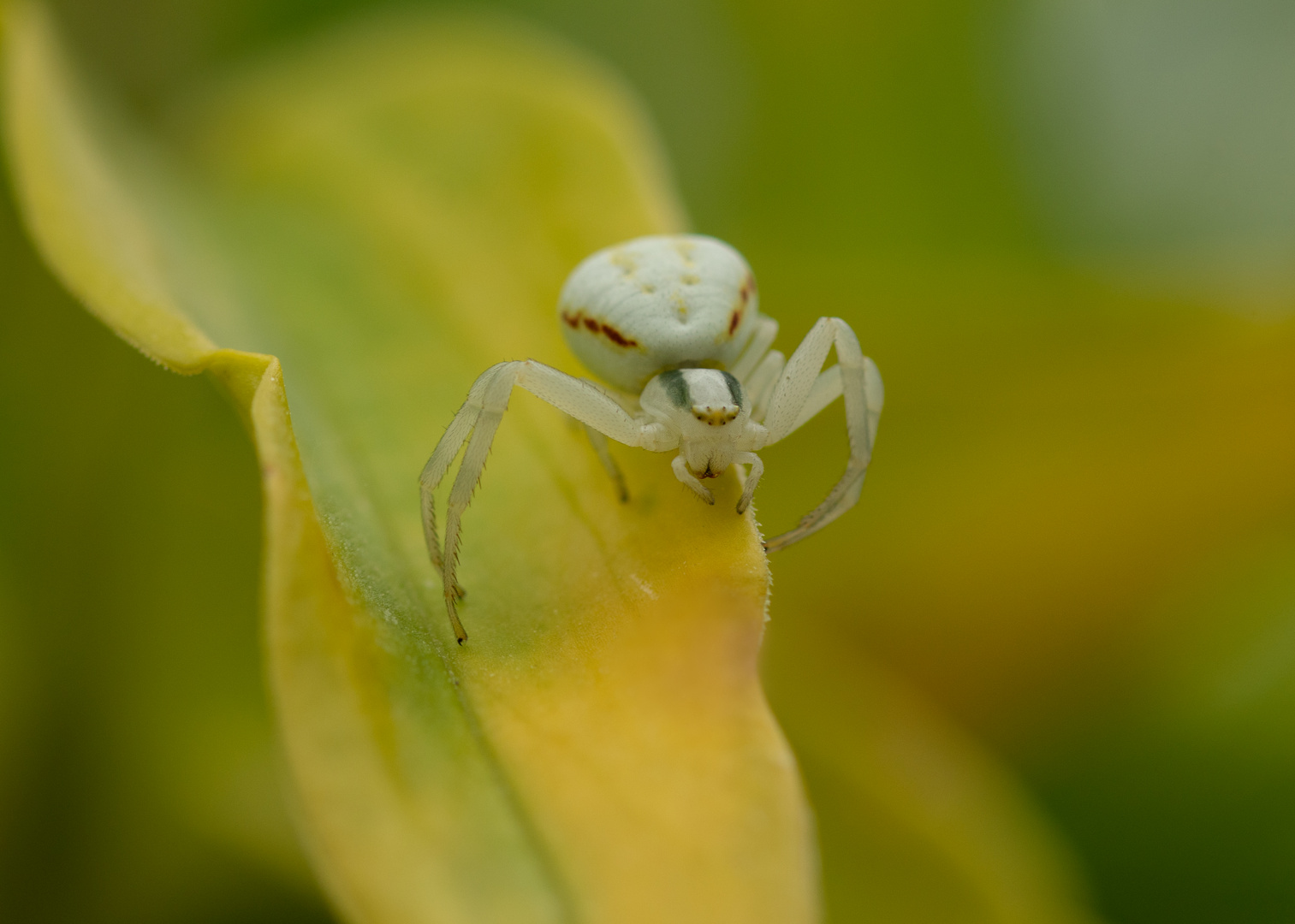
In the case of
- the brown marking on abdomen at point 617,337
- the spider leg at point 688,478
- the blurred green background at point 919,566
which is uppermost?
the brown marking on abdomen at point 617,337

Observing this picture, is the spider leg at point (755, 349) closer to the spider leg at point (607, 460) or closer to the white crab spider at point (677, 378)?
the white crab spider at point (677, 378)

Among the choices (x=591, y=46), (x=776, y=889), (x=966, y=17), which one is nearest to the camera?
(x=776, y=889)

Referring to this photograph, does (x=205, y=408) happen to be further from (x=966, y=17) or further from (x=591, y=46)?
(x=966, y=17)

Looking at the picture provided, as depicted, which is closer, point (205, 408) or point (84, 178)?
point (84, 178)

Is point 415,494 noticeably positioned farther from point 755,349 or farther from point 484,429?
point 755,349

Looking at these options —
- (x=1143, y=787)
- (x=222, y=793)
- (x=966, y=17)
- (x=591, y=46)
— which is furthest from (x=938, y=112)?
(x=222, y=793)

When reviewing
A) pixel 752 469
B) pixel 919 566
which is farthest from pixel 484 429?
pixel 919 566

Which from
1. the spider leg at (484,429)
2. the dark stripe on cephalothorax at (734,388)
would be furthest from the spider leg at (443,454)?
the dark stripe on cephalothorax at (734,388)
